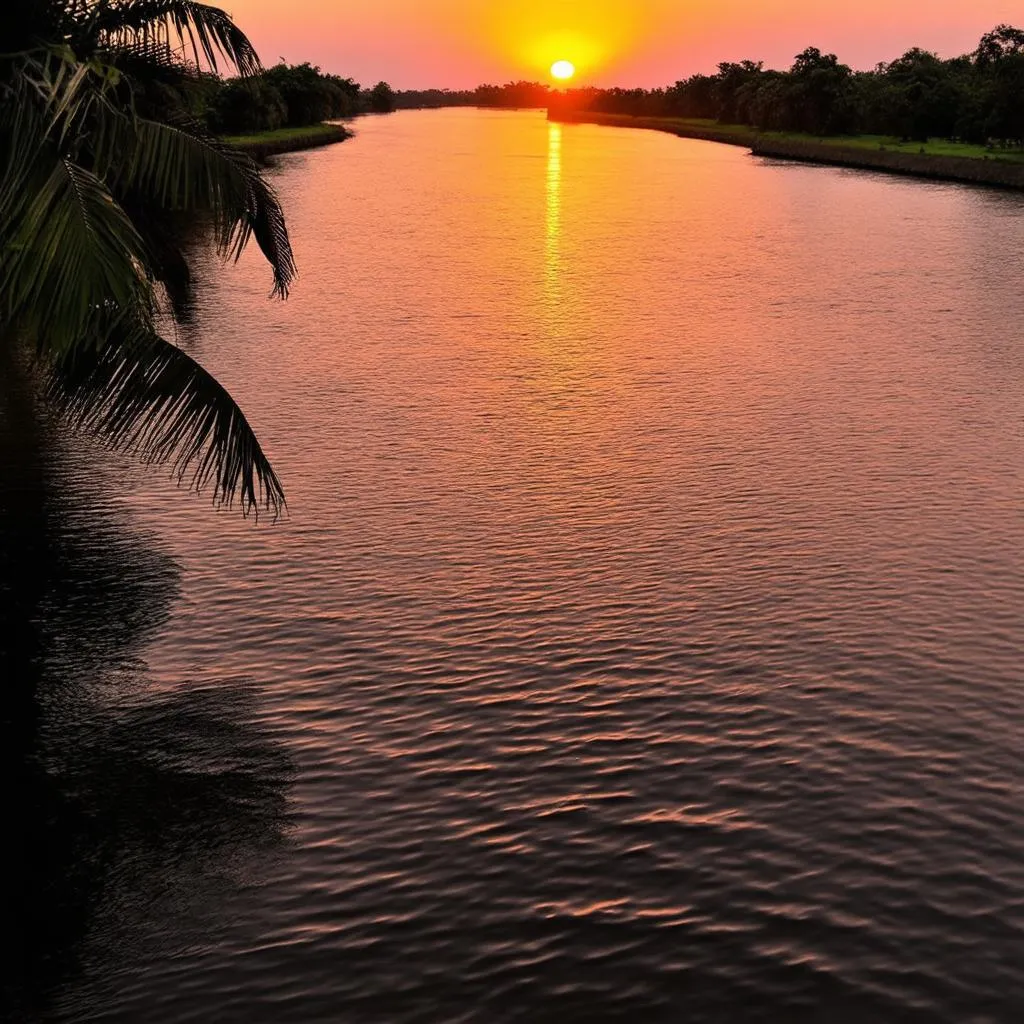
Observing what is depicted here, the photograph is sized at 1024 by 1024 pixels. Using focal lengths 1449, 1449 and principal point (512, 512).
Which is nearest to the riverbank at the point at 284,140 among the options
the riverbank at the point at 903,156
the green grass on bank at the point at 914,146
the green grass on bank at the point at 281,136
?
the green grass on bank at the point at 281,136

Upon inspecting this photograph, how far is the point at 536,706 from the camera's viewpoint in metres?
20.6

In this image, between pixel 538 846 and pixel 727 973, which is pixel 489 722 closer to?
pixel 538 846

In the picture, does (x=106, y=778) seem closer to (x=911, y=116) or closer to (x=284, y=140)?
(x=284, y=140)

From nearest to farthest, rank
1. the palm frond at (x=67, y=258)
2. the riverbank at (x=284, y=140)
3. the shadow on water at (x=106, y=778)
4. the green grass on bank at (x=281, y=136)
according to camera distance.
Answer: the shadow on water at (x=106, y=778) → the palm frond at (x=67, y=258) → the riverbank at (x=284, y=140) → the green grass on bank at (x=281, y=136)

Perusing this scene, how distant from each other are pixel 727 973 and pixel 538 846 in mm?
3010

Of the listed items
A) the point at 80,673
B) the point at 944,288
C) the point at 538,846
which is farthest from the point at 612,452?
the point at 944,288

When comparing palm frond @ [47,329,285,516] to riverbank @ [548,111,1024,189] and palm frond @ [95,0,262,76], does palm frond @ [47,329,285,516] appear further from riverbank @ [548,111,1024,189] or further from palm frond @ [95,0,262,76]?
riverbank @ [548,111,1024,189]

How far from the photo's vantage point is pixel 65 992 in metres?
14.4

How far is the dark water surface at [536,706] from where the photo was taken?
14.9 m

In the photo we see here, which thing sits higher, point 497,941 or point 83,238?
point 83,238

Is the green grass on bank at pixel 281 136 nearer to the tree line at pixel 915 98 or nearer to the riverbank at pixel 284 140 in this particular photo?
the riverbank at pixel 284 140

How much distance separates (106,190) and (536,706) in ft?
29.7

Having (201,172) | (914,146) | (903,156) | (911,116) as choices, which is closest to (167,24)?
(201,172)

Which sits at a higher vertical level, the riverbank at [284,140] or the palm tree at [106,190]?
the palm tree at [106,190]
